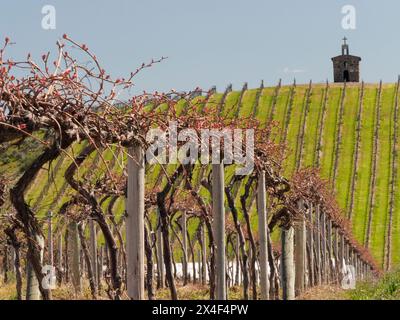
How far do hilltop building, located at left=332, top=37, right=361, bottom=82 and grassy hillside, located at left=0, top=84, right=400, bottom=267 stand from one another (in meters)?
21.4

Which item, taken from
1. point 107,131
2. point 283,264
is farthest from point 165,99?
point 283,264

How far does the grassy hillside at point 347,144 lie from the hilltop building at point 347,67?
2135 centimetres

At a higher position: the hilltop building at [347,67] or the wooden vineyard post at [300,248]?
the hilltop building at [347,67]

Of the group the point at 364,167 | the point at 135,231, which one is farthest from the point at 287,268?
the point at 364,167

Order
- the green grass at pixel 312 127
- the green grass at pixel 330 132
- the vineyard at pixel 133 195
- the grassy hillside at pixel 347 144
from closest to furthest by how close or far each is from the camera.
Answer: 1. the vineyard at pixel 133 195
2. the grassy hillside at pixel 347 144
3. the green grass at pixel 330 132
4. the green grass at pixel 312 127

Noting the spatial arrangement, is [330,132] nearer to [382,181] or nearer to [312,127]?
[312,127]

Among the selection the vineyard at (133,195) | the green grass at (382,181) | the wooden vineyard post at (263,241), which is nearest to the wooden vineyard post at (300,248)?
the vineyard at (133,195)

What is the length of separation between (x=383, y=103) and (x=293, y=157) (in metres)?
16.8

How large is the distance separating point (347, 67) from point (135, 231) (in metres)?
103

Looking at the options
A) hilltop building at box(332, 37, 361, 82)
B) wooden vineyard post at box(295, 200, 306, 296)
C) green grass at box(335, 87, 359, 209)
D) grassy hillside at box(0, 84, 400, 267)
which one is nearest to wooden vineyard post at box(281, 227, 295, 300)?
wooden vineyard post at box(295, 200, 306, 296)

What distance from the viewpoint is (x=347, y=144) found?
68.2m

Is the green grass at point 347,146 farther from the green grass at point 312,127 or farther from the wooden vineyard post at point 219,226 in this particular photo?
the wooden vineyard post at point 219,226

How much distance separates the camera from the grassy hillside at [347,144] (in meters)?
54.5
